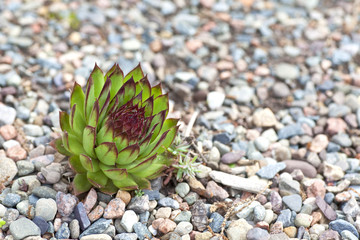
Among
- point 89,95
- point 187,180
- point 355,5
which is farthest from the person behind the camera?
point 355,5

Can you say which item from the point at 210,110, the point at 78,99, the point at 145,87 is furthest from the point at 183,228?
the point at 210,110

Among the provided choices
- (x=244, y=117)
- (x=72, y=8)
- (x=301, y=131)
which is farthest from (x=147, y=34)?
(x=301, y=131)

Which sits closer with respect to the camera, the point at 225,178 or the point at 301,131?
the point at 225,178

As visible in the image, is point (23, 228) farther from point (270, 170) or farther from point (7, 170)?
point (270, 170)

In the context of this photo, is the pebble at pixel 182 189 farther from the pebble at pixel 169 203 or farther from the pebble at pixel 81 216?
the pebble at pixel 81 216

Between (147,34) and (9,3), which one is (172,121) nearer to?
(147,34)

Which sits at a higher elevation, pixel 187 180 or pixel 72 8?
pixel 72 8

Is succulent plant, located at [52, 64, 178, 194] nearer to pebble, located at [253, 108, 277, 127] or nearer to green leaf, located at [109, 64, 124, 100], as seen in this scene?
green leaf, located at [109, 64, 124, 100]
